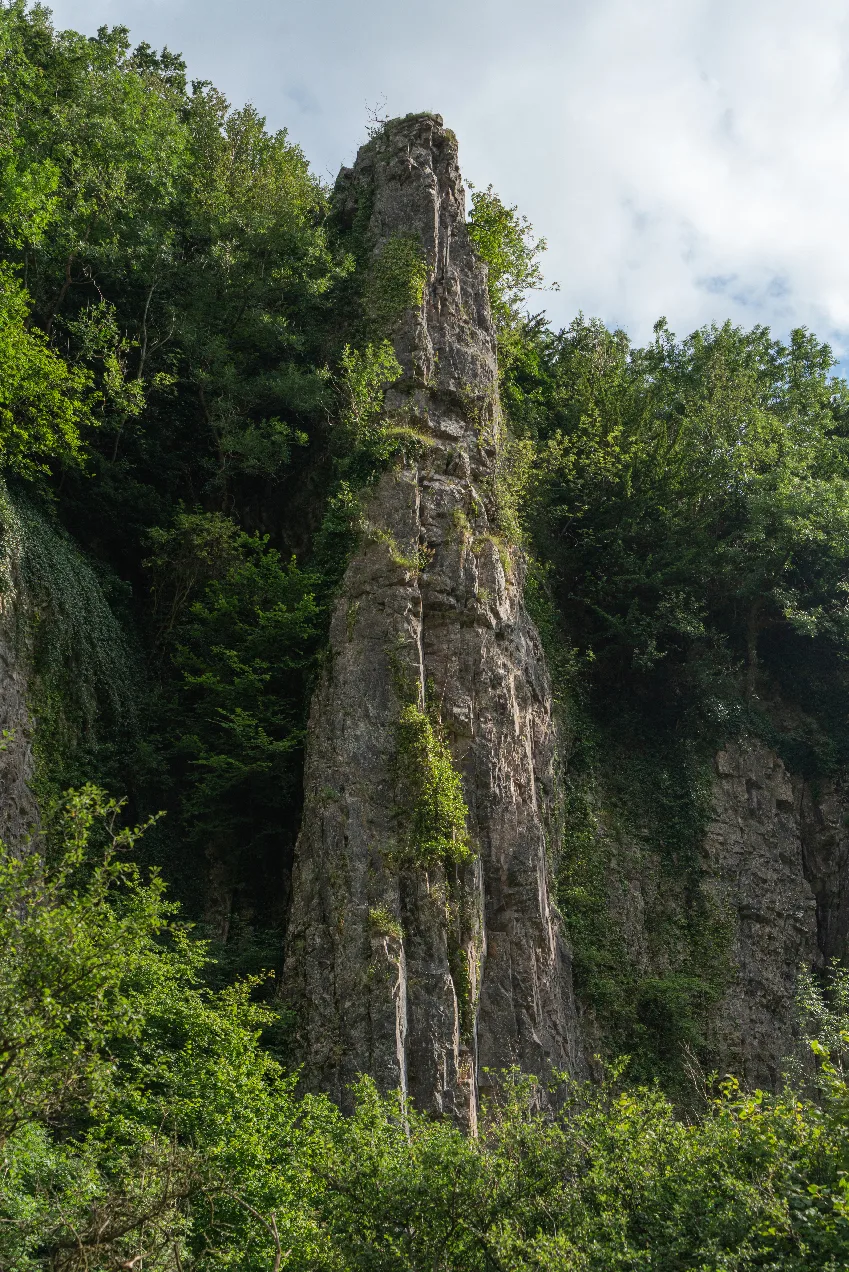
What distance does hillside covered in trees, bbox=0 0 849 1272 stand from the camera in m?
10.2

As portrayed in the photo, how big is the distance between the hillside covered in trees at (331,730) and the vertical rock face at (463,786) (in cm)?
16

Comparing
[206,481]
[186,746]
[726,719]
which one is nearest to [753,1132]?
[186,746]

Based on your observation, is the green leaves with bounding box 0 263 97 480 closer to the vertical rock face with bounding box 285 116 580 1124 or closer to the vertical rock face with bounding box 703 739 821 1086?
the vertical rock face with bounding box 285 116 580 1124

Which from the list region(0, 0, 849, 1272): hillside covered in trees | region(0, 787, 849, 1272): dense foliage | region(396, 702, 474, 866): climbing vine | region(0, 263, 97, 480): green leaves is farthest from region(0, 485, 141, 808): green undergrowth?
region(0, 787, 849, 1272): dense foliage

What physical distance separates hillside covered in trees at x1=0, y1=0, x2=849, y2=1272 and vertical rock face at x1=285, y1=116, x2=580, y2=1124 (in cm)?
16

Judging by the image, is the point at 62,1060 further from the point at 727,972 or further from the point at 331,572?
the point at 727,972

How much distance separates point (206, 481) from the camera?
2378 cm

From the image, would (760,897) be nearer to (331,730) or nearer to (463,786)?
(463,786)

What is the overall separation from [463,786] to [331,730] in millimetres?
2558

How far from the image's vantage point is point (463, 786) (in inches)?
733

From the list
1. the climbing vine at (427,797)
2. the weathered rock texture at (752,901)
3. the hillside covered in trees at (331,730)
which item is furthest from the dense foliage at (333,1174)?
the weathered rock texture at (752,901)

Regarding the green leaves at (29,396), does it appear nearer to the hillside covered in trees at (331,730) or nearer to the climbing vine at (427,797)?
the hillside covered in trees at (331,730)

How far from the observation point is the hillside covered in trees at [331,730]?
10242 millimetres

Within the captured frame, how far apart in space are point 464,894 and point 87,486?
37.6 ft
